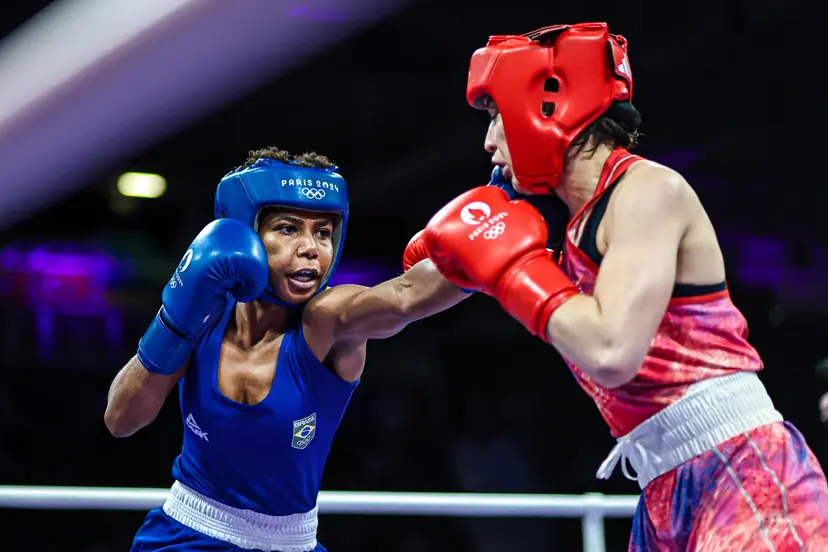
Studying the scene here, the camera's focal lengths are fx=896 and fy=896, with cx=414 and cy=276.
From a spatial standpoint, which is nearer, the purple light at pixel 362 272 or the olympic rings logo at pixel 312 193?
the olympic rings logo at pixel 312 193

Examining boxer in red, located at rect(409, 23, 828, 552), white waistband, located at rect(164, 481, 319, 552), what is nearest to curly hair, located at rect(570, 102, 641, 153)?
boxer in red, located at rect(409, 23, 828, 552)

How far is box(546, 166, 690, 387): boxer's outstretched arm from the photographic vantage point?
1.39 metres

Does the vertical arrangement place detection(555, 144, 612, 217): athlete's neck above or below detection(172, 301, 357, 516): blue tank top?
above

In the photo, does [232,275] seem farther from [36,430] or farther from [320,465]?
[36,430]

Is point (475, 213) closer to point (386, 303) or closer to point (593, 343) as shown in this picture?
point (593, 343)

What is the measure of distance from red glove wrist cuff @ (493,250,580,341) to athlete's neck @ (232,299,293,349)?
0.89 meters

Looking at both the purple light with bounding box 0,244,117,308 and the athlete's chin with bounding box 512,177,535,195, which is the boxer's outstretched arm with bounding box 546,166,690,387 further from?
the purple light with bounding box 0,244,117,308

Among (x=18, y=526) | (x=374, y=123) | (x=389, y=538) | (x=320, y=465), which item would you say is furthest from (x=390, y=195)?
(x=320, y=465)

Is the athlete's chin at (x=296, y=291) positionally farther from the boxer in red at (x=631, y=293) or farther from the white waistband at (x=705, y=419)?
the white waistband at (x=705, y=419)

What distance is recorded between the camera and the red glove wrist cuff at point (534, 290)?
1.46 meters

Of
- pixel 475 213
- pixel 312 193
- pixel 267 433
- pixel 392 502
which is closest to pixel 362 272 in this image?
pixel 392 502

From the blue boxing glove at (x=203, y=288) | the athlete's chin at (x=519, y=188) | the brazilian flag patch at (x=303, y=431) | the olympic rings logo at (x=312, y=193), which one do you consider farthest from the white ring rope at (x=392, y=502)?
the athlete's chin at (x=519, y=188)

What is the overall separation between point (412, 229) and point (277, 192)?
4.12 m

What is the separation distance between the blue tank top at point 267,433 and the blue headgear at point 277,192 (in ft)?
0.69
